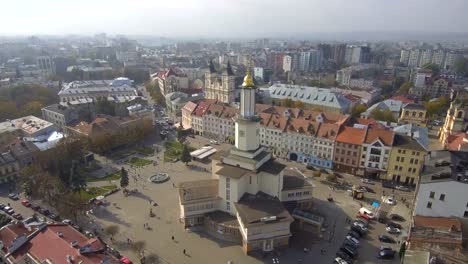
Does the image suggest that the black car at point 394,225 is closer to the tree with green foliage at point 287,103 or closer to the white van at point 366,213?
the white van at point 366,213

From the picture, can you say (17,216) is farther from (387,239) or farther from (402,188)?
(402,188)

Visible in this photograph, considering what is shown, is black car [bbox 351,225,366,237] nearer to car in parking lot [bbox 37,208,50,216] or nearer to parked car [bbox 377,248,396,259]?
parked car [bbox 377,248,396,259]

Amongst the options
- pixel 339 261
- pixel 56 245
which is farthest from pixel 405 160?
pixel 56 245

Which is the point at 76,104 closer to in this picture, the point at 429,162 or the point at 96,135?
the point at 96,135

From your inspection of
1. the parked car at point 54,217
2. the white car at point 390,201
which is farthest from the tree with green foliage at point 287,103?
the parked car at point 54,217

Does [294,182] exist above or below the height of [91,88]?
below

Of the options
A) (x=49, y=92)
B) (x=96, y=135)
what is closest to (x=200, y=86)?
(x=49, y=92)
